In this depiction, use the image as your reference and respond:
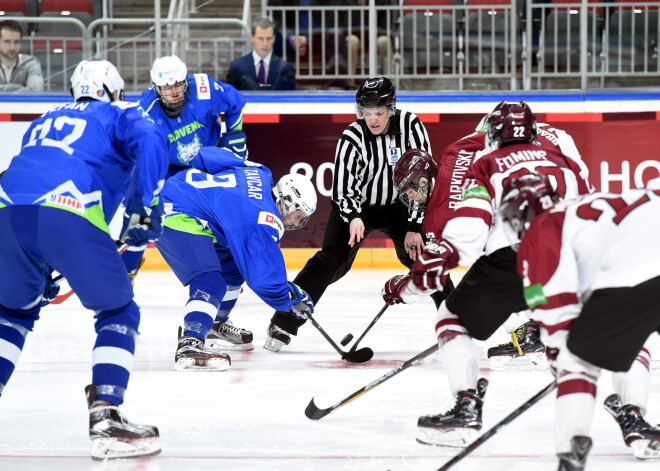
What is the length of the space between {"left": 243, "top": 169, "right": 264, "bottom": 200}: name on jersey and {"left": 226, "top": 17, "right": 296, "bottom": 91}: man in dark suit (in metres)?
2.97

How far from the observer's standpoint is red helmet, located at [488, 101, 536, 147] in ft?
10.5

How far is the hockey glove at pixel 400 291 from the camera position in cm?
341

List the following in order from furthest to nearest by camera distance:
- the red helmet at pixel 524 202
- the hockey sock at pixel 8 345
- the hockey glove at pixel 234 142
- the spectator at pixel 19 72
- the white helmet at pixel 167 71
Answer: the spectator at pixel 19 72, the hockey glove at pixel 234 142, the white helmet at pixel 167 71, the hockey sock at pixel 8 345, the red helmet at pixel 524 202

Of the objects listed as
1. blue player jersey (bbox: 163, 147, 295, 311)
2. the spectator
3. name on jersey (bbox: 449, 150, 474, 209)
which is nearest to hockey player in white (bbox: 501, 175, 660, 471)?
name on jersey (bbox: 449, 150, 474, 209)

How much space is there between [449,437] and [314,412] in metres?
0.55

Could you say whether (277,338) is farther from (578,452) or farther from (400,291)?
(578,452)

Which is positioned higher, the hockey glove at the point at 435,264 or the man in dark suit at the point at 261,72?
the man in dark suit at the point at 261,72

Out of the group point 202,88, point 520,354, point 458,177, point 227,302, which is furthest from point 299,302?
point 202,88

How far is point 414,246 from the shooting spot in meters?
4.84

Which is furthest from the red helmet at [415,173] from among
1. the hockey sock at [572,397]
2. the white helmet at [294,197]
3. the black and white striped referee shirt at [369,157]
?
the hockey sock at [572,397]

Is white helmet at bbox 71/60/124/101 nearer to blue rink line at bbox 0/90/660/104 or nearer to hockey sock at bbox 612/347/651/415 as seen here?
hockey sock at bbox 612/347/651/415

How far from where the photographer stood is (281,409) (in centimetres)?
362

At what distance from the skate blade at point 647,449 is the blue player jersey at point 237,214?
5.40ft

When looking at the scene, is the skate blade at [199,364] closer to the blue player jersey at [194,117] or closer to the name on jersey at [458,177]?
the name on jersey at [458,177]
